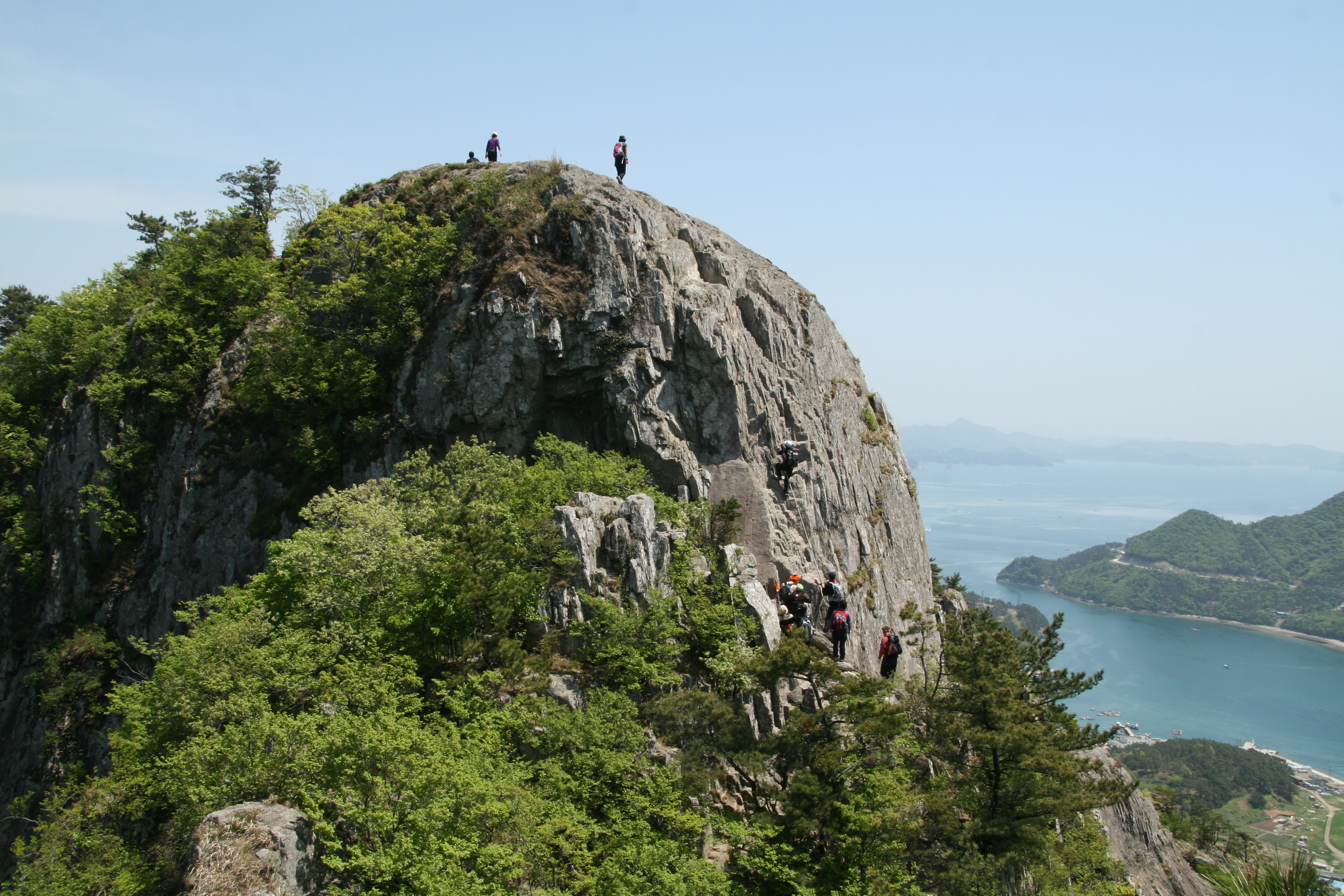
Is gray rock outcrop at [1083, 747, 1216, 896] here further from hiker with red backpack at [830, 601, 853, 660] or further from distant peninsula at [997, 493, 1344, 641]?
distant peninsula at [997, 493, 1344, 641]

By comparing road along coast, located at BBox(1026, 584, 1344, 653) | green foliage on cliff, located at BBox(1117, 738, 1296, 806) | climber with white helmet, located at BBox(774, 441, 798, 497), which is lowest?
green foliage on cliff, located at BBox(1117, 738, 1296, 806)

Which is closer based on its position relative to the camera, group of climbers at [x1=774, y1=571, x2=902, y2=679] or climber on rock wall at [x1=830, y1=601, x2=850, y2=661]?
climber on rock wall at [x1=830, y1=601, x2=850, y2=661]

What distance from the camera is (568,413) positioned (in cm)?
3023

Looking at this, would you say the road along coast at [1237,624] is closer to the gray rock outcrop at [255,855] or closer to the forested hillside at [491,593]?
the forested hillside at [491,593]

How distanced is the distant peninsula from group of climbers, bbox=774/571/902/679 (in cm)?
18647

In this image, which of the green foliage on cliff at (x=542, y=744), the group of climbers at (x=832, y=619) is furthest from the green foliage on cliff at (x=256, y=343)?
the group of climbers at (x=832, y=619)

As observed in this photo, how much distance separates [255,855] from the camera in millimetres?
11398

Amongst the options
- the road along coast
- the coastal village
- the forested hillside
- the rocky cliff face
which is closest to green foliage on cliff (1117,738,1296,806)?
the coastal village

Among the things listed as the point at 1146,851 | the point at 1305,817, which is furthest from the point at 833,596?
the point at 1305,817

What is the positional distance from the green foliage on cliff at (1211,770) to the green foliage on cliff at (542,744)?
92.6m

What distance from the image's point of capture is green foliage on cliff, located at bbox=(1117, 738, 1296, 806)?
9275 centimetres

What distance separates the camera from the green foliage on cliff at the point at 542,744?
13055 millimetres

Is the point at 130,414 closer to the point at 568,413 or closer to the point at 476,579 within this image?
the point at 568,413

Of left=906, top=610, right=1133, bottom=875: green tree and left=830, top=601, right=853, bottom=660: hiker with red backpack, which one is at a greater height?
left=830, top=601, right=853, bottom=660: hiker with red backpack
